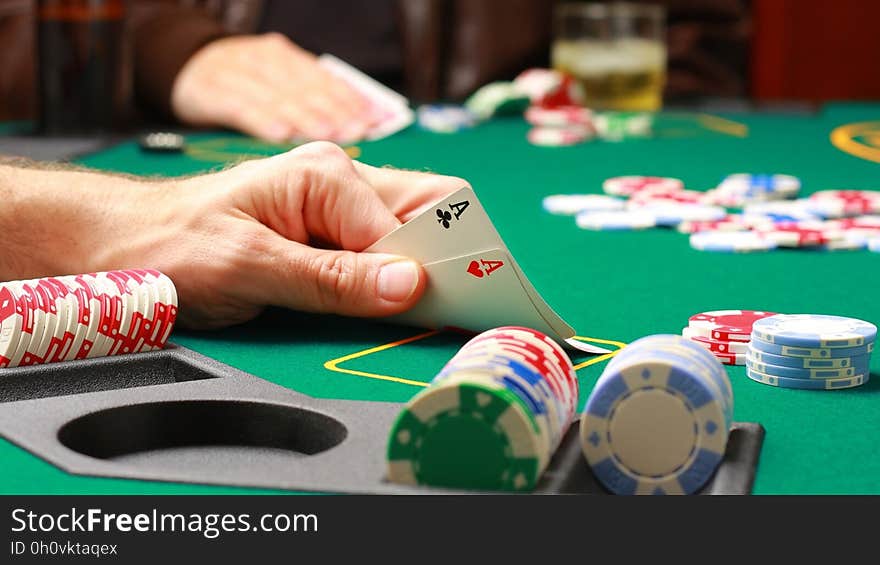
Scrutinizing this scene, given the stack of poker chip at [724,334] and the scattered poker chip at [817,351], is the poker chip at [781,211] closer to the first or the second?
the stack of poker chip at [724,334]

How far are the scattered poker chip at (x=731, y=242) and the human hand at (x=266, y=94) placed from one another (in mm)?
1599

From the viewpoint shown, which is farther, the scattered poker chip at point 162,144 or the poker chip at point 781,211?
the scattered poker chip at point 162,144

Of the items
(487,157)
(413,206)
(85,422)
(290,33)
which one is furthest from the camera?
(290,33)

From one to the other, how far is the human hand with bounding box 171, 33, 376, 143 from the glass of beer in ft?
3.59

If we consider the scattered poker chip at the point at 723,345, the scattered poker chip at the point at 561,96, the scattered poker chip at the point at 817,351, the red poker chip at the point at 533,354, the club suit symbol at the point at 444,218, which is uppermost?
the red poker chip at the point at 533,354

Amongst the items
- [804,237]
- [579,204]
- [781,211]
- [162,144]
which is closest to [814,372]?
[804,237]

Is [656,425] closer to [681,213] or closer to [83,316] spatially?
[83,316]

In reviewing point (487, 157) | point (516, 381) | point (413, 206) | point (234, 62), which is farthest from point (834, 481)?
point (234, 62)

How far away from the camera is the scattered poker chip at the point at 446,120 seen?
4184 mm

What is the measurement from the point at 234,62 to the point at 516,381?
344cm

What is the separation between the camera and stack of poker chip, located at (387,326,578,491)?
1084 mm

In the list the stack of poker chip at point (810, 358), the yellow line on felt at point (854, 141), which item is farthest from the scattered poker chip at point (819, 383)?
the yellow line on felt at point (854, 141)

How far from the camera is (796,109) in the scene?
4715 millimetres
